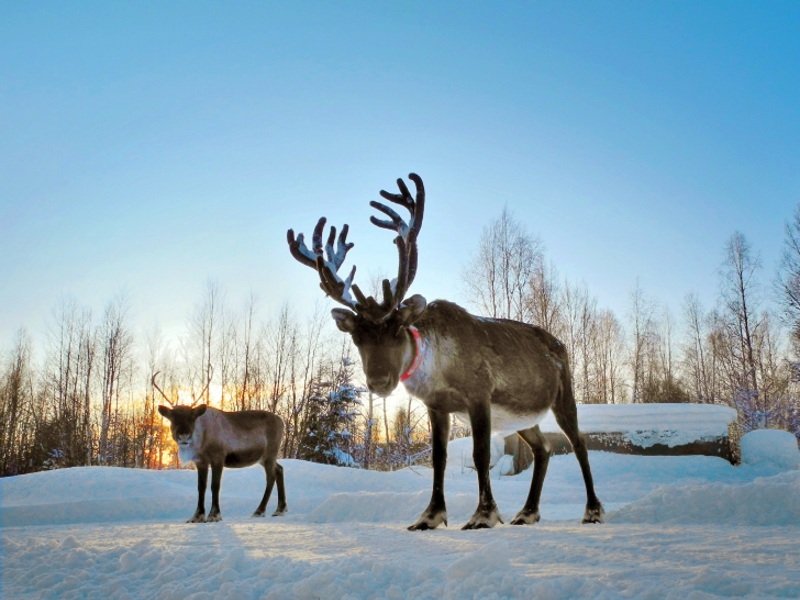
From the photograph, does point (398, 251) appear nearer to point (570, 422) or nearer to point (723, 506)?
point (570, 422)

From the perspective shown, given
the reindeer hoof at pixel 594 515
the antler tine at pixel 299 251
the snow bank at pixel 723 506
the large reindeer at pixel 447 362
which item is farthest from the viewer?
the antler tine at pixel 299 251

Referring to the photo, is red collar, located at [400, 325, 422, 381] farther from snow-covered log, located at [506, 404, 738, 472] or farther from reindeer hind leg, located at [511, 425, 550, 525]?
snow-covered log, located at [506, 404, 738, 472]

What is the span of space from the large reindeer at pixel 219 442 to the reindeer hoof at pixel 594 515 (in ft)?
18.0

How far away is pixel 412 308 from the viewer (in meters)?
4.86

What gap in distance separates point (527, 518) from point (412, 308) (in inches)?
96.3

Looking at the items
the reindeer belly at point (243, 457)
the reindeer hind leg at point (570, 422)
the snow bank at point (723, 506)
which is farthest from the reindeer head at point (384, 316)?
the reindeer belly at point (243, 457)

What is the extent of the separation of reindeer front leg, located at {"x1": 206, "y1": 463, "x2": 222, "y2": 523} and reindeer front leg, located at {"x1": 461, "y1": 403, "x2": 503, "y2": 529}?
5049 mm

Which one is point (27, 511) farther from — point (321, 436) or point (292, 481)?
point (321, 436)

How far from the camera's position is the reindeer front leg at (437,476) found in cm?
468

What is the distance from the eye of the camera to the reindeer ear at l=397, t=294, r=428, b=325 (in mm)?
4816

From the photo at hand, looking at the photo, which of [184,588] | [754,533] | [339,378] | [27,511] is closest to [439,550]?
[184,588]

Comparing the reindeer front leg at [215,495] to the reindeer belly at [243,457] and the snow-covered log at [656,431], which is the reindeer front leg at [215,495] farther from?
the snow-covered log at [656,431]

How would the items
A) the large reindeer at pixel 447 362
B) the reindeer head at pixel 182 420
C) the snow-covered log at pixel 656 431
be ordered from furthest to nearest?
the snow-covered log at pixel 656 431 < the reindeer head at pixel 182 420 < the large reindeer at pixel 447 362

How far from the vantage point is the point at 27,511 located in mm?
8812
